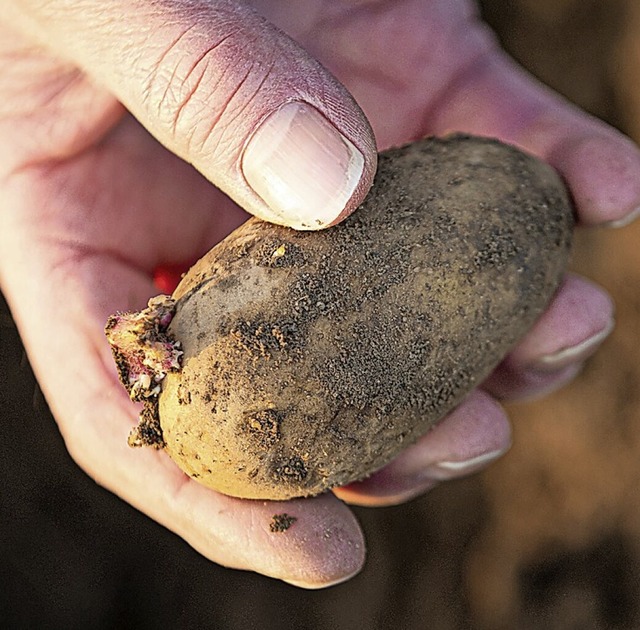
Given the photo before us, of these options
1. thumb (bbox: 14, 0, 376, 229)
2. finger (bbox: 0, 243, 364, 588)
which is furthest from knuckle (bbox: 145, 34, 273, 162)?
finger (bbox: 0, 243, 364, 588)

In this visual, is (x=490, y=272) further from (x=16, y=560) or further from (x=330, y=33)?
(x=16, y=560)

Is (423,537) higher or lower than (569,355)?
lower

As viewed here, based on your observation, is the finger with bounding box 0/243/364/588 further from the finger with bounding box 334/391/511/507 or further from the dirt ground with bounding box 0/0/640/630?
the dirt ground with bounding box 0/0/640/630

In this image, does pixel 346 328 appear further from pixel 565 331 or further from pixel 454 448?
pixel 565 331

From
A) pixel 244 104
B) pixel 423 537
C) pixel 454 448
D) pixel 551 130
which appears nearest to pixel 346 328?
pixel 244 104

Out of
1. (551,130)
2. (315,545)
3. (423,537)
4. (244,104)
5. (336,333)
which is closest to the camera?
(244,104)

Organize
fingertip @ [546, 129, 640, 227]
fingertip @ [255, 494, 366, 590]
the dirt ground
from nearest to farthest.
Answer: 1. fingertip @ [255, 494, 366, 590]
2. fingertip @ [546, 129, 640, 227]
3. the dirt ground

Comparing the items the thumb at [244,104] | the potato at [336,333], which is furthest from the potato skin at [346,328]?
the thumb at [244,104]

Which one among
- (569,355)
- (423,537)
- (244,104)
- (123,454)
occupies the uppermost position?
(244,104)
